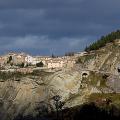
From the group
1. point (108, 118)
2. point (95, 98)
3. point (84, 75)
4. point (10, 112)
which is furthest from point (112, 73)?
point (108, 118)

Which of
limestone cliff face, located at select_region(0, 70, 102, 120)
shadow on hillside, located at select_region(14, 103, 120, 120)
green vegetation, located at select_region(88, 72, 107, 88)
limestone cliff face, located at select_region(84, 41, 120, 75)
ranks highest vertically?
limestone cliff face, located at select_region(84, 41, 120, 75)

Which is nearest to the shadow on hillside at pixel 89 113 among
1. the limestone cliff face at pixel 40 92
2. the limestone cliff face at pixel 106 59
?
the limestone cliff face at pixel 40 92

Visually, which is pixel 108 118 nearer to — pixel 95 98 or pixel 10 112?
pixel 95 98

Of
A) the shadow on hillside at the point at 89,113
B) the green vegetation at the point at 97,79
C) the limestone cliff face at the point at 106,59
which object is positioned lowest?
the shadow on hillside at the point at 89,113

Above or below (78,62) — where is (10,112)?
below

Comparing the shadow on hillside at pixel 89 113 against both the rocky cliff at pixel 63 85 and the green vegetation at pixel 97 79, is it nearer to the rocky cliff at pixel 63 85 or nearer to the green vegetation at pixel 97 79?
the rocky cliff at pixel 63 85

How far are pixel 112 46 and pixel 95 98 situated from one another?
118 ft

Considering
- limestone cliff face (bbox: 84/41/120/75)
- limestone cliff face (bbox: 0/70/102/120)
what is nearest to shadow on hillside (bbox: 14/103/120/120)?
limestone cliff face (bbox: 0/70/102/120)

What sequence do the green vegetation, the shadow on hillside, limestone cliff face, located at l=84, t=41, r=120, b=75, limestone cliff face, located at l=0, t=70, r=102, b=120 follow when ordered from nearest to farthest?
the shadow on hillside
limestone cliff face, located at l=0, t=70, r=102, b=120
the green vegetation
limestone cliff face, located at l=84, t=41, r=120, b=75

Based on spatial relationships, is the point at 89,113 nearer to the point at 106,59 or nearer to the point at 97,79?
the point at 97,79

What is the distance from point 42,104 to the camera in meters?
173

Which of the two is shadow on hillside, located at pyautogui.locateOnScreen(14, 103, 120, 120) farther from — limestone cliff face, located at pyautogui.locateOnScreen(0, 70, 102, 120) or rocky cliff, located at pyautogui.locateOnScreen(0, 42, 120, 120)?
limestone cliff face, located at pyautogui.locateOnScreen(0, 70, 102, 120)

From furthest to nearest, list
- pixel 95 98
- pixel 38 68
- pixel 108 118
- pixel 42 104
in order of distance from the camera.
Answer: pixel 38 68 → pixel 42 104 → pixel 95 98 → pixel 108 118

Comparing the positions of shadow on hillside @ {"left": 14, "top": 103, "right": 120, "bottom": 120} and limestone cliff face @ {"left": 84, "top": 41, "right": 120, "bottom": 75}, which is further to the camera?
limestone cliff face @ {"left": 84, "top": 41, "right": 120, "bottom": 75}
